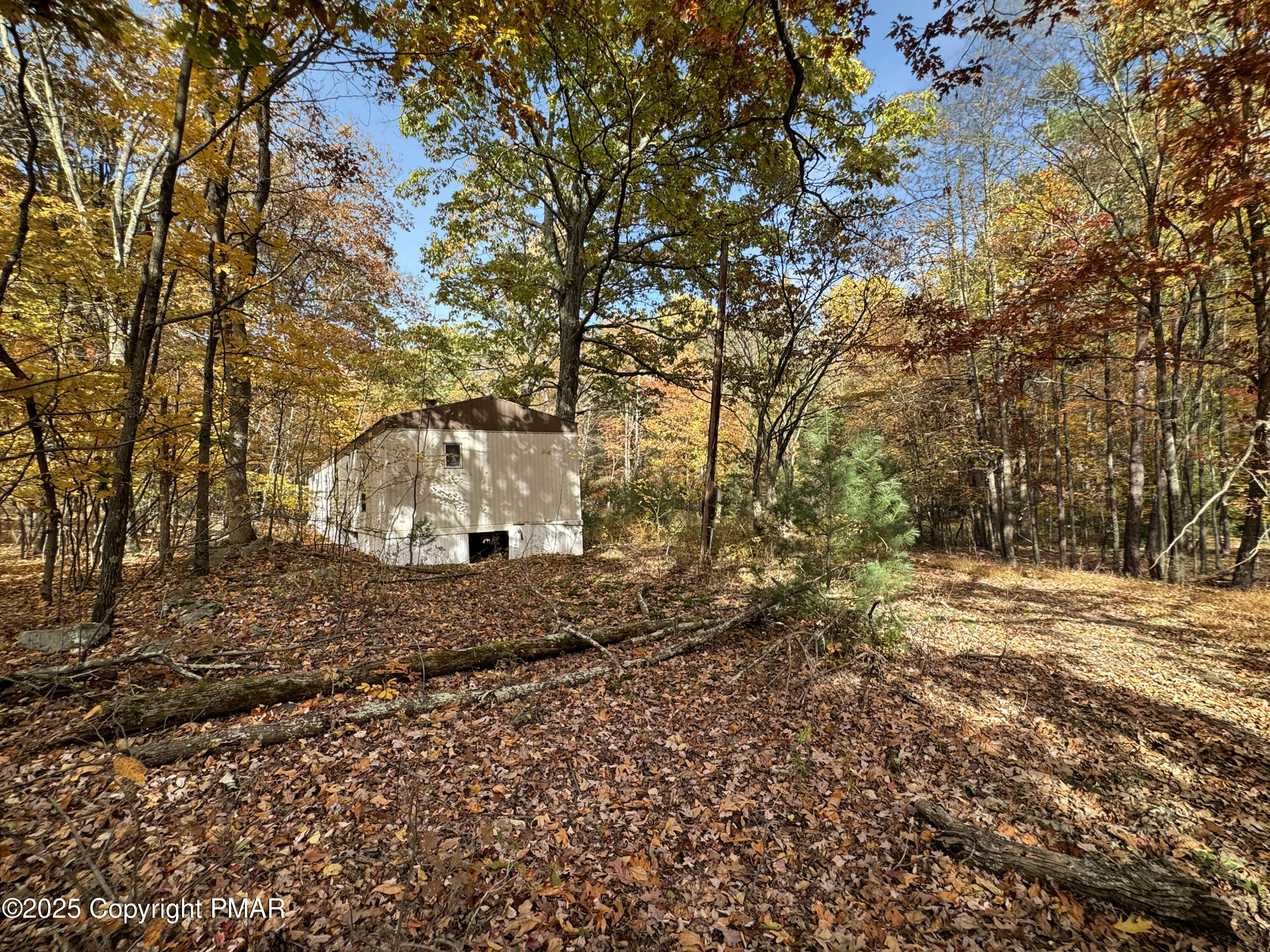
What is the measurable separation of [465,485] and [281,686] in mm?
8055

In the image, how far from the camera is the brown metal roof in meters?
11.6

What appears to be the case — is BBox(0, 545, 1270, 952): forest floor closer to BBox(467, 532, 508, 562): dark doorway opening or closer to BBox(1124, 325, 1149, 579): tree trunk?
BBox(467, 532, 508, 562): dark doorway opening

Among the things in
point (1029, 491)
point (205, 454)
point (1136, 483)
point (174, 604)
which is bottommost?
point (174, 604)

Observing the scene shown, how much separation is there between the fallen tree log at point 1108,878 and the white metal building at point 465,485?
34.4ft

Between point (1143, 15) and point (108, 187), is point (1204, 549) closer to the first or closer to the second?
point (1143, 15)

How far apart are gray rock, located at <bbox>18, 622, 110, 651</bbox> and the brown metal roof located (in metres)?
6.50

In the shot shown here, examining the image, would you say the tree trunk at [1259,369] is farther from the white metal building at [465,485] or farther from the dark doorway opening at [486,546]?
the dark doorway opening at [486,546]

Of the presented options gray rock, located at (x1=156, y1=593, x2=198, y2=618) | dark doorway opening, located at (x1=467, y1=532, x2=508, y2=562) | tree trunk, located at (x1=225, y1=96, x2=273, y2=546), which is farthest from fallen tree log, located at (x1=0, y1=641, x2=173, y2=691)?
dark doorway opening, located at (x1=467, y1=532, x2=508, y2=562)

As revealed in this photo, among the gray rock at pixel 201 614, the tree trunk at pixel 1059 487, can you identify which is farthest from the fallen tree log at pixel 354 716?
the tree trunk at pixel 1059 487

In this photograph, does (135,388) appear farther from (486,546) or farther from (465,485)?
(486,546)

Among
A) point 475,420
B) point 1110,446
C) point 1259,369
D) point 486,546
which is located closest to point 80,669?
point 486,546

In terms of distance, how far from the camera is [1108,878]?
116 inches

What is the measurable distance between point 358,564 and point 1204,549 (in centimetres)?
2216

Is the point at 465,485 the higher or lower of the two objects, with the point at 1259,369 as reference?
lower
